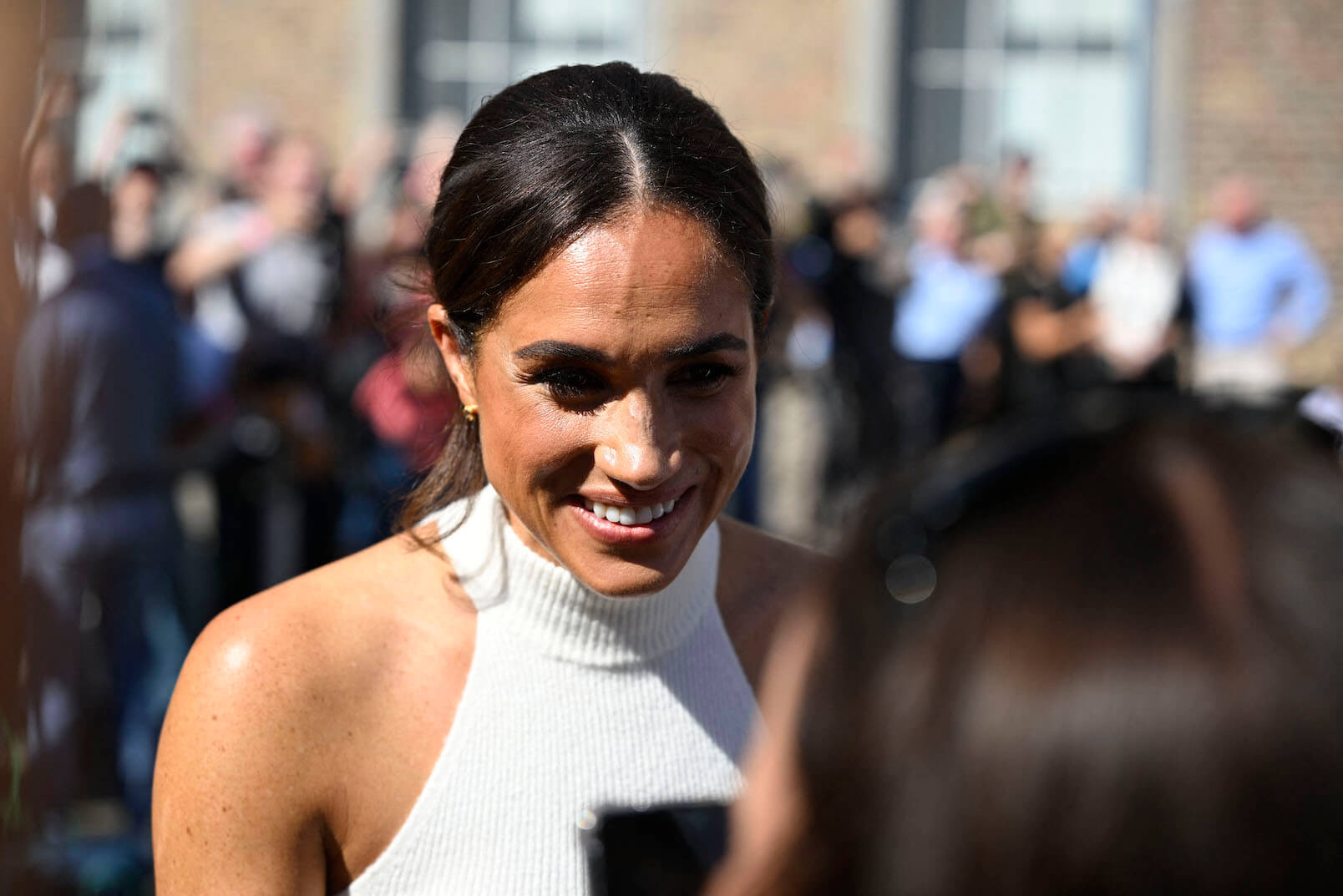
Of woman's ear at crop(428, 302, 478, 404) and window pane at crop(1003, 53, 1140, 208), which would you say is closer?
woman's ear at crop(428, 302, 478, 404)

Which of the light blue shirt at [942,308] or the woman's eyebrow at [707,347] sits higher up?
the woman's eyebrow at [707,347]

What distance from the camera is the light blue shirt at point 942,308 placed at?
8938mm

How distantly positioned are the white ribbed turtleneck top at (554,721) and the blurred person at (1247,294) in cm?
785

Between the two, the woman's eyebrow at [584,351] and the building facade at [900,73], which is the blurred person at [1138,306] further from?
the woman's eyebrow at [584,351]

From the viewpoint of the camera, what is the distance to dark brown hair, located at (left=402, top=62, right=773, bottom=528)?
186 centimetres

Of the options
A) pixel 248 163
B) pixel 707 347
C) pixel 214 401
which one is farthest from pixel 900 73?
pixel 707 347

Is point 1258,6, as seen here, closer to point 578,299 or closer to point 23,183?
point 578,299

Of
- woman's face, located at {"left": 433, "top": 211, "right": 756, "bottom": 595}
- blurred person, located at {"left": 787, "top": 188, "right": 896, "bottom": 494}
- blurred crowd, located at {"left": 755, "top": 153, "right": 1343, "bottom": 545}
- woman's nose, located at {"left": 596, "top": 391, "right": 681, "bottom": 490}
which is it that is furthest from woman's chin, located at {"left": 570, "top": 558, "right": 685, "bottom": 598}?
blurred person, located at {"left": 787, "top": 188, "right": 896, "bottom": 494}

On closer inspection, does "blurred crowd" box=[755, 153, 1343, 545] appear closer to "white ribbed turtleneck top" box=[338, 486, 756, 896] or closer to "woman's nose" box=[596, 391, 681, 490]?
"white ribbed turtleneck top" box=[338, 486, 756, 896]

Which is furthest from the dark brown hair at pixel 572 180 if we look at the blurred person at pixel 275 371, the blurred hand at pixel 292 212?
the blurred hand at pixel 292 212

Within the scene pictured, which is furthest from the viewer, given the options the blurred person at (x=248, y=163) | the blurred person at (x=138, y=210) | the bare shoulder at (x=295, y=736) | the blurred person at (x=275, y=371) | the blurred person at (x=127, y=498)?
the blurred person at (x=248, y=163)

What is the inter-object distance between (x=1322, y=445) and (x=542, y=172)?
1106 mm

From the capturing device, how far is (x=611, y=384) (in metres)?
1.85

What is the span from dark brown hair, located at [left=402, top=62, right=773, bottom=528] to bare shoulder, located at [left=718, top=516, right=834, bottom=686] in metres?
0.39
